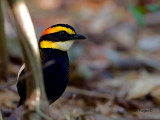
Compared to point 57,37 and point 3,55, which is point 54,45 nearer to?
point 57,37

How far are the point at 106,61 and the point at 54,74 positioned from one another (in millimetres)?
4260

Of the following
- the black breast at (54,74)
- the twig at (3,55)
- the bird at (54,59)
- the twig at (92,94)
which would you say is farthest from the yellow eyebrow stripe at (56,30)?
the twig at (92,94)

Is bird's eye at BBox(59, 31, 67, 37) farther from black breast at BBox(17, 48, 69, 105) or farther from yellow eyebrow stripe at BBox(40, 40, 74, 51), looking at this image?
black breast at BBox(17, 48, 69, 105)

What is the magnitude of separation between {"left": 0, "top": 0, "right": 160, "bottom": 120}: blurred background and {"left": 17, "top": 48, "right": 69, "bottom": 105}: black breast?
36cm

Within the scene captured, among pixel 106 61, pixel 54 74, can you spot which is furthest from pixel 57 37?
pixel 106 61

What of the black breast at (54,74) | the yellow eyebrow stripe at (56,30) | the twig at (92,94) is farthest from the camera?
the twig at (92,94)

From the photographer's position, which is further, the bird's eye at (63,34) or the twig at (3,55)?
the twig at (3,55)

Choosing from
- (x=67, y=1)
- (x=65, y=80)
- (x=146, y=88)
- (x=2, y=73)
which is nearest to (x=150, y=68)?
(x=146, y=88)

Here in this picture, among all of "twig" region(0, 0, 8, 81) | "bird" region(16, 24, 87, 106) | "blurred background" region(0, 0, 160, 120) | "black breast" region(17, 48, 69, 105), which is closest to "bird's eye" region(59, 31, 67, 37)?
"bird" region(16, 24, 87, 106)

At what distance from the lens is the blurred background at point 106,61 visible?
13.9 ft

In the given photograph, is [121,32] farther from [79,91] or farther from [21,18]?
[21,18]

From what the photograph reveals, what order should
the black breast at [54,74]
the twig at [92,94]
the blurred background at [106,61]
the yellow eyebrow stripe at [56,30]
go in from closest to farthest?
the black breast at [54,74]
the yellow eyebrow stripe at [56,30]
the blurred background at [106,61]
the twig at [92,94]

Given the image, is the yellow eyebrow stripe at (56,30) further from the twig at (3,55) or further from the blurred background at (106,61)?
the twig at (3,55)

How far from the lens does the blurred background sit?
4.23 m
